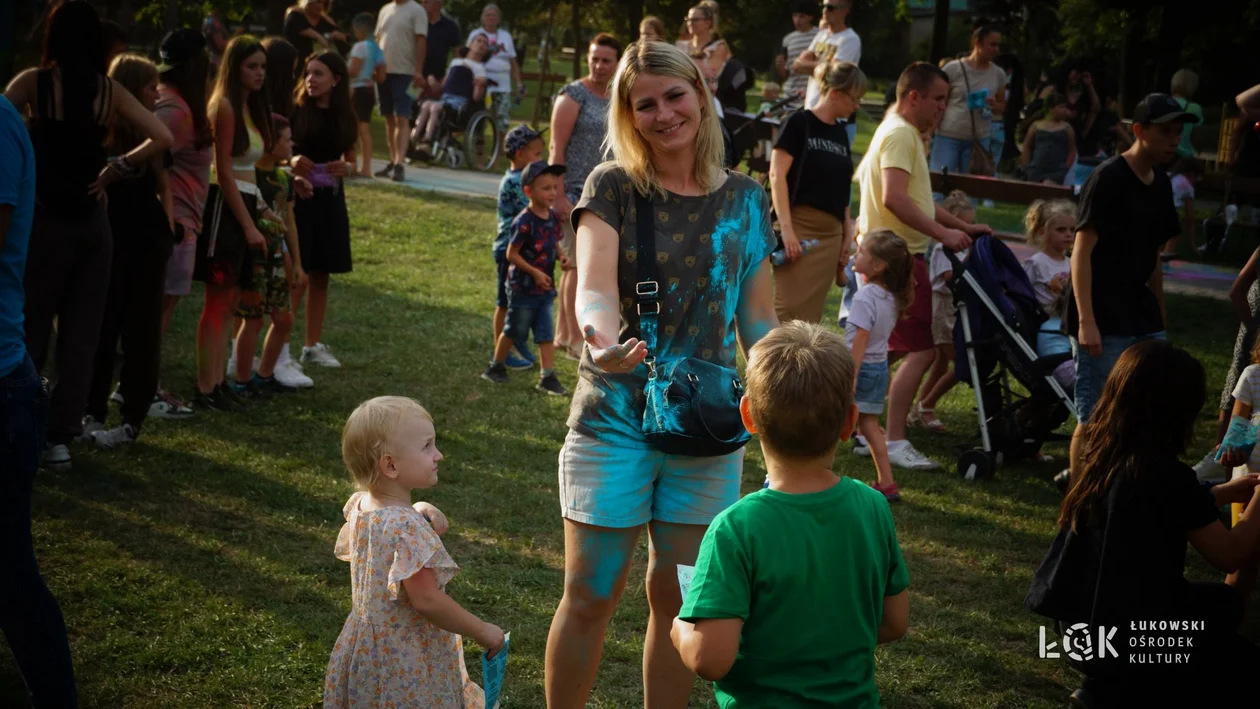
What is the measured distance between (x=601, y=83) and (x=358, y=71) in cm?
817

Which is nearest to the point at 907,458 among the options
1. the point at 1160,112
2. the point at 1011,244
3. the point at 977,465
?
the point at 977,465

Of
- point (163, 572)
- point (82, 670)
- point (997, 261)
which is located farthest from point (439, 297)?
point (82, 670)

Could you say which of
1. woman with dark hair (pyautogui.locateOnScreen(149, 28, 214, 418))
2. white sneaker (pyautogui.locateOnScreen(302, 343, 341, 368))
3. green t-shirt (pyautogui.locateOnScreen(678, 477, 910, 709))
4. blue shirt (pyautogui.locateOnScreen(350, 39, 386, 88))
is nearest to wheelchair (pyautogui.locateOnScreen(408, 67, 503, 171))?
blue shirt (pyautogui.locateOnScreen(350, 39, 386, 88))

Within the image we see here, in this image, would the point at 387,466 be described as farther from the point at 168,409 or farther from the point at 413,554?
the point at 168,409

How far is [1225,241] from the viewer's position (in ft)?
49.0

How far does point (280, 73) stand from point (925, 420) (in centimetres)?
459

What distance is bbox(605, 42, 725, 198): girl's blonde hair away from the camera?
3293mm

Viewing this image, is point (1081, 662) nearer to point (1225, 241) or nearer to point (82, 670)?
point (82, 670)

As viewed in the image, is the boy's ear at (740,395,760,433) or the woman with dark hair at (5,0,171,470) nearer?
the boy's ear at (740,395,760,433)

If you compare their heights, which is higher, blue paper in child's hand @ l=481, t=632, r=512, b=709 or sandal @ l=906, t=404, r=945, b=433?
blue paper in child's hand @ l=481, t=632, r=512, b=709

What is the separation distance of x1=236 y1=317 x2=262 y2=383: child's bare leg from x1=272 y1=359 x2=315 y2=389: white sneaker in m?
0.30

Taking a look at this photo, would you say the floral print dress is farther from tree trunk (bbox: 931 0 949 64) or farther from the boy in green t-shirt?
tree trunk (bbox: 931 0 949 64)

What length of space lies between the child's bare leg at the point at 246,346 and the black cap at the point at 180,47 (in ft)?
5.23

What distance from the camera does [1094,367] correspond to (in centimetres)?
596
